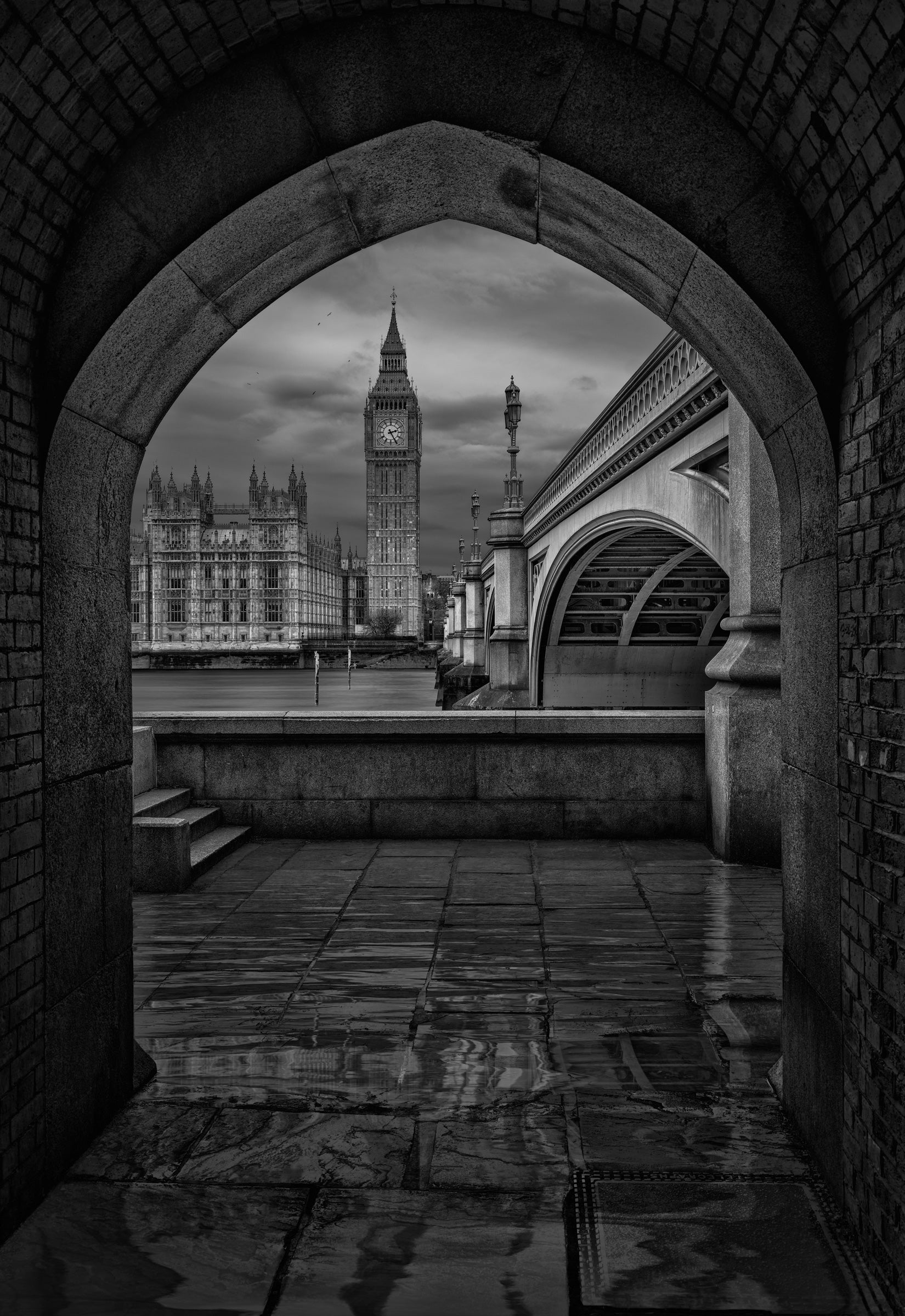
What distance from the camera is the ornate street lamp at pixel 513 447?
98.5 feet

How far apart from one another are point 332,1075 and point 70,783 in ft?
4.65

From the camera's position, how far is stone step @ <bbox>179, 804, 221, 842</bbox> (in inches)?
292

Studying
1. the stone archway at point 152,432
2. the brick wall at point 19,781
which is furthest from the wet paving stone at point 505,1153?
the brick wall at point 19,781

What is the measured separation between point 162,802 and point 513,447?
25735 millimetres

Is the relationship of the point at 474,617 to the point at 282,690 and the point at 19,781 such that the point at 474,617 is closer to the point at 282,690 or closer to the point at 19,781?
the point at 282,690

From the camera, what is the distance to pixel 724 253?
10.6 feet

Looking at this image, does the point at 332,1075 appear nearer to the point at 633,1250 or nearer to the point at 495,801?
the point at 633,1250

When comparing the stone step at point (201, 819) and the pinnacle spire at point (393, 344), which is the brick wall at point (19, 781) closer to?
the stone step at point (201, 819)

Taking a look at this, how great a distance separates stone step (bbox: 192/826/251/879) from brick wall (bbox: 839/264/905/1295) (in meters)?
4.73

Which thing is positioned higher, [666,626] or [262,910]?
[666,626]

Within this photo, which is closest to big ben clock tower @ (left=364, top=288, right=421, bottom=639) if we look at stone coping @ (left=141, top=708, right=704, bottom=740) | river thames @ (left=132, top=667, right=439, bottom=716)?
river thames @ (left=132, top=667, right=439, bottom=716)

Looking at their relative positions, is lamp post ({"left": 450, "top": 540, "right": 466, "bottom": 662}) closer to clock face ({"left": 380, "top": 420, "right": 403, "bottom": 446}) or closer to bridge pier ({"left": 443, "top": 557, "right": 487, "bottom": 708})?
bridge pier ({"left": 443, "top": 557, "right": 487, "bottom": 708})

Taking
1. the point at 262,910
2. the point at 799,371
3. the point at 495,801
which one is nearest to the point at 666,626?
the point at 495,801

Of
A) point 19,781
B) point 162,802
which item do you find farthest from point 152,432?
point 162,802
